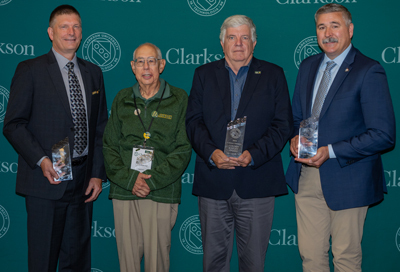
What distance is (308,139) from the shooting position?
2582 mm

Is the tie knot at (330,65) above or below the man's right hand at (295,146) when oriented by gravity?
above

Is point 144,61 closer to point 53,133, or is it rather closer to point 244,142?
point 53,133

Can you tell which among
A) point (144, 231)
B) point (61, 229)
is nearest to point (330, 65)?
point (144, 231)

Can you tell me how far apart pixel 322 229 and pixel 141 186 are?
4.49 ft

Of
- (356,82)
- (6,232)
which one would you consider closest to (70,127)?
(6,232)

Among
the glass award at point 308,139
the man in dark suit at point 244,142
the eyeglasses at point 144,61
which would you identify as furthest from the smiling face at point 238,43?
the glass award at point 308,139

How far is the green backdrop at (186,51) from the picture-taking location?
327 cm

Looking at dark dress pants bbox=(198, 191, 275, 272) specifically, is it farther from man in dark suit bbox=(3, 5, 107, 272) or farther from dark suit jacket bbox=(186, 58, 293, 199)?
man in dark suit bbox=(3, 5, 107, 272)

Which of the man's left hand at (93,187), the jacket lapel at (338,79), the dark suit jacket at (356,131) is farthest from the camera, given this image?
the man's left hand at (93,187)

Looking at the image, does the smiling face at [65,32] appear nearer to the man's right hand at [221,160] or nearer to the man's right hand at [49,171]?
the man's right hand at [49,171]

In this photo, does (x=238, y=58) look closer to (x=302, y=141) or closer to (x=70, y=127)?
(x=302, y=141)

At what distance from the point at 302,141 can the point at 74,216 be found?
6.03 ft

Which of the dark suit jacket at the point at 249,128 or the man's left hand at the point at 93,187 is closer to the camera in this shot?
the dark suit jacket at the point at 249,128

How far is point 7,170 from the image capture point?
11.6 feet
